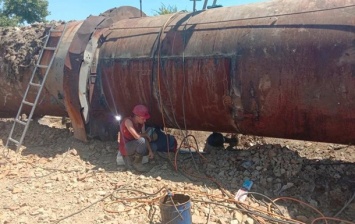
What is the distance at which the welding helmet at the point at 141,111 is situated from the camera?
5.04 metres

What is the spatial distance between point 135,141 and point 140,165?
0.34 m

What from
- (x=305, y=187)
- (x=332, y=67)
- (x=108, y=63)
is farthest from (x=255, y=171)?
(x=108, y=63)

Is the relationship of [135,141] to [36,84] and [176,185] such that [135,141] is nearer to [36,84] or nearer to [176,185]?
[176,185]

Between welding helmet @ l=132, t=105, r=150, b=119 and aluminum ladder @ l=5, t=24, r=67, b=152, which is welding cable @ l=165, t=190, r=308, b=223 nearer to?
welding helmet @ l=132, t=105, r=150, b=119

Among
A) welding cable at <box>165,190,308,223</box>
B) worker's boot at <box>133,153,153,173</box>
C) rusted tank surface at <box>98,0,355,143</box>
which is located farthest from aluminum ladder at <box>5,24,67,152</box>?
welding cable at <box>165,190,308,223</box>

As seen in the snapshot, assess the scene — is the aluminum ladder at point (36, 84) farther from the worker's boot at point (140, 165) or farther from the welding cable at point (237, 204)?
the welding cable at point (237, 204)

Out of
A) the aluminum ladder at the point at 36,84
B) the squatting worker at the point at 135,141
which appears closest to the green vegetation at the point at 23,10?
the aluminum ladder at the point at 36,84

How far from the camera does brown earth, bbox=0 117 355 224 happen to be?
3.89m

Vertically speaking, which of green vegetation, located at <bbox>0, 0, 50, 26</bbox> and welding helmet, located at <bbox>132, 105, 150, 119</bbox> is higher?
green vegetation, located at <bbox>0, 0, 50, 26</bbox>

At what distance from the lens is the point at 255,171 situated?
15.0ft

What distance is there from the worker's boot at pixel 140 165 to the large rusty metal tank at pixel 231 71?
1.90 ft

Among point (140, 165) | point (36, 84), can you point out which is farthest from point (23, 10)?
point (140, 165)

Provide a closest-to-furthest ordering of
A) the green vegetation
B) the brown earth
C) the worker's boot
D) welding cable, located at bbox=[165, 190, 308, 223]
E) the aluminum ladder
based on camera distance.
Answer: welding cable, located at bbox=[165, 190, 308, 223] < the brown earth < the worker's boot < the aluminum ladder < the green vegetation

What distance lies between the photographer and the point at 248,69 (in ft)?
13.6
